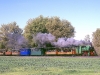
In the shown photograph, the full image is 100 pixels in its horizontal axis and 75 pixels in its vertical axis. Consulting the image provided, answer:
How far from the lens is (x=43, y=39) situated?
86.2 m

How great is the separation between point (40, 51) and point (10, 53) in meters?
9.43

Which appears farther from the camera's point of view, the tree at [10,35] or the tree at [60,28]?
the tree at [10,35]

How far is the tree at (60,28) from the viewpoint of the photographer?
9362 centimetres

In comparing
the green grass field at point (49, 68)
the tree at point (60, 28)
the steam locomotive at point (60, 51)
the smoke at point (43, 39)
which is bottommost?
the green grass field at point (49, 68)

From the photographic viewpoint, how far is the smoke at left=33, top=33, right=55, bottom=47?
86312 mm

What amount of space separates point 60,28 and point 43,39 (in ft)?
37.3

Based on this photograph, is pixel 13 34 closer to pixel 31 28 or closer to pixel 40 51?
pixel 31 28

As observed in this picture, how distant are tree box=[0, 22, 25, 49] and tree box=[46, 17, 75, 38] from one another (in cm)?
1225

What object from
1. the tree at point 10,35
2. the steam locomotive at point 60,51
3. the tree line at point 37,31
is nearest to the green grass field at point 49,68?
the steam locomotive at point 60,51

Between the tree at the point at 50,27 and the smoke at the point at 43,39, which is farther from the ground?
the tree at the point at 50,27

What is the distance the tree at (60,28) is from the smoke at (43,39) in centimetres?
463

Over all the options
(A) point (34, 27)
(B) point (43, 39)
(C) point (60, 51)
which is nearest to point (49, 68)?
(C) point (60, 51)

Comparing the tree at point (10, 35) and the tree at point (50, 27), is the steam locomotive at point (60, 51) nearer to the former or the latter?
the tree at point (50, 27)

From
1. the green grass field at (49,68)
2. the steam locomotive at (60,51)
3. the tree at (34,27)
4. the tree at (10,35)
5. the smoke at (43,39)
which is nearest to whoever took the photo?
the green grass field at (49,68)
